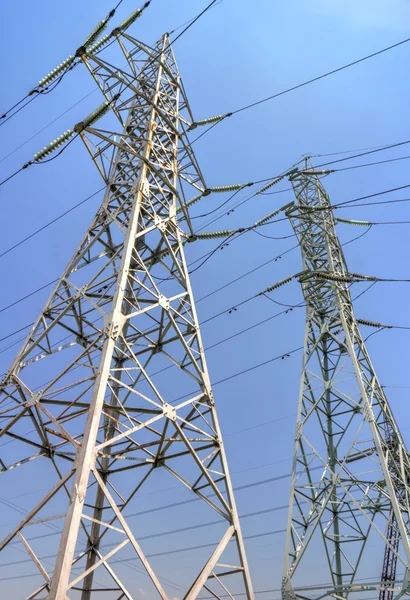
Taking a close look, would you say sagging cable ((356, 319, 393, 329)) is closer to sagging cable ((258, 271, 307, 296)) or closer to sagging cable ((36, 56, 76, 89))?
sagging cable ((258, 271, 307, 296))

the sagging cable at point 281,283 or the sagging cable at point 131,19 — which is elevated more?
the sagging cable at point 131,19

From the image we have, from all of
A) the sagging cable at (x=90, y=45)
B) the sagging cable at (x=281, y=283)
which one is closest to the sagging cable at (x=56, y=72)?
the sagging cable at (x=90, y=45)

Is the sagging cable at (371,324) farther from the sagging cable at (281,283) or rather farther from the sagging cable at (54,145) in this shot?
the sagging cable at (54,145)

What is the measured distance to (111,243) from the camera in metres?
10.5

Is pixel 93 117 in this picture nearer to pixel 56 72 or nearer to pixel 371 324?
pixel 56 72

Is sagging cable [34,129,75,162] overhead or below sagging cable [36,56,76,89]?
below

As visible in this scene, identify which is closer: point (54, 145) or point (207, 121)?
point (54, 145)

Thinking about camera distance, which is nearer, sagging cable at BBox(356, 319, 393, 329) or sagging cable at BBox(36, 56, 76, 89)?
sagging cable at BBox(36, 56, 76, 89)

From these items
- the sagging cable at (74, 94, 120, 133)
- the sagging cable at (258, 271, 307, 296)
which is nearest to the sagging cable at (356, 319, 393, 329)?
the sagging cable at (258, 271, 307, 296)

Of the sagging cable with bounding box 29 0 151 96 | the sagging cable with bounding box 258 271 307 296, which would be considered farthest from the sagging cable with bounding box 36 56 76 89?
the sagging cable with bounding box 258 271 307 296

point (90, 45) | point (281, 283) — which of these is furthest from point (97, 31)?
point (281, 283)

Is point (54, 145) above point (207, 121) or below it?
below

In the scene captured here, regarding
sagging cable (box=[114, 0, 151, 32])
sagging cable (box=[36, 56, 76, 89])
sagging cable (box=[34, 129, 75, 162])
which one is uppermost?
sagging cable (box=[114, 0, 151, 32])

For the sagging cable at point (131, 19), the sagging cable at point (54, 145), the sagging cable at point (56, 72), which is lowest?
the sagging cable at point (54, 145)
